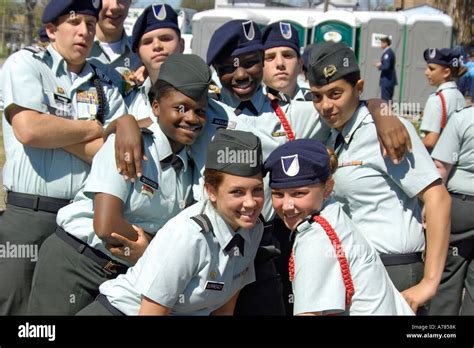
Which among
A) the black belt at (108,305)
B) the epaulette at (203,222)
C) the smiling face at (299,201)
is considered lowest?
the black belt at (108,305)

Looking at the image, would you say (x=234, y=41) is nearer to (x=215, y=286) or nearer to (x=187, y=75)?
(x=187, y=75)

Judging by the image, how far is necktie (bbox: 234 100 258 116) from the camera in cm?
390

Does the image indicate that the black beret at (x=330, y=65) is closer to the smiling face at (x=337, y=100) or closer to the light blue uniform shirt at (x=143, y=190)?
the smiling face at (x=337, y=100)

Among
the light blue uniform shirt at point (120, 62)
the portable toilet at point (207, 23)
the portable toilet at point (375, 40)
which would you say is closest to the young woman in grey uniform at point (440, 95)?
the light blue uniform shirt at point (120, 62)

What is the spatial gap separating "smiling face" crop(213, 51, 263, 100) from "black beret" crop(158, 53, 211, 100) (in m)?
0.33

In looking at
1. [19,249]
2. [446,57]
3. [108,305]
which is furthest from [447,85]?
[108,305]

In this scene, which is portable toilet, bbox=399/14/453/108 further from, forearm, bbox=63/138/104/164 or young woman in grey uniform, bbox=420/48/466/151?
forearm, bbox=63/138/104/164

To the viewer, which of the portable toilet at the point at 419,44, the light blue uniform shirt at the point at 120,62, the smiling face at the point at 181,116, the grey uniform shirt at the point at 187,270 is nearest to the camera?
the grey uniform shirt at the point at 187,270

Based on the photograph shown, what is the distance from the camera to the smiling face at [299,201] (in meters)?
3.13

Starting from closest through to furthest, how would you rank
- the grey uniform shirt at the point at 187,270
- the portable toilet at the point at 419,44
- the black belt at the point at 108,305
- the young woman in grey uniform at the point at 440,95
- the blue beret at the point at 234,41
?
the grey uniform shirt at the point at 187,270 < the black belt at the point at 108,305 < the blue beret at the point at 234,41 < the young woman in grey uniform at the point at 440,95 < the portable toilet at the point at 419,44

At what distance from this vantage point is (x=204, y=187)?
337 centimetres

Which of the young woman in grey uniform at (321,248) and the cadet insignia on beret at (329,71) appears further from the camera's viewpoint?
the cadet insignia on beret at (329,71)

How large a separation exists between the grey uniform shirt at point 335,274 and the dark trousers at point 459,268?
238 cm
